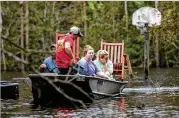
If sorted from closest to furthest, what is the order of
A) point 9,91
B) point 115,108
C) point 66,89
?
1. point 115,108
2. point 66,89
3. point 9,91

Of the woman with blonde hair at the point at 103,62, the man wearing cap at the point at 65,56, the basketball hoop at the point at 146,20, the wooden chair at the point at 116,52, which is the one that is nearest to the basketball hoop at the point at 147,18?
the basketball hoop at the point at 146,20

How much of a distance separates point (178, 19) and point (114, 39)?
29349 mm

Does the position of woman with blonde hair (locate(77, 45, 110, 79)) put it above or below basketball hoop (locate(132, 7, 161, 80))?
below

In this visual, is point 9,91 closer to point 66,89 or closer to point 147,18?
point 66,89

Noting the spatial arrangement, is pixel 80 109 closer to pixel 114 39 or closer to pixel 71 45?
pixel 71 45

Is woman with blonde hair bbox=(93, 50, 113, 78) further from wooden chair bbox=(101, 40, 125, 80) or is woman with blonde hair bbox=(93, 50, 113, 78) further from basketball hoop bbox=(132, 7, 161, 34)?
basketball hoop bbox=(132, 7, 161, 34)

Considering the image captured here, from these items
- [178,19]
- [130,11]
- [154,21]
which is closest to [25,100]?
[178,19]

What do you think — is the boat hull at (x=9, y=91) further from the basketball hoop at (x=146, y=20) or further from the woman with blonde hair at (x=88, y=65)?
the basketball hoop at (x=146, y=20)

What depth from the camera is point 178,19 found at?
24688 mm

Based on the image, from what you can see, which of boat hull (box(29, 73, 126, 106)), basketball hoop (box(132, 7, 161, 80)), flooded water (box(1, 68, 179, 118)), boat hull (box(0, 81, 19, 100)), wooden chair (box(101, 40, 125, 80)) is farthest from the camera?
basketball hoop (box(132, 7, 161, 80))

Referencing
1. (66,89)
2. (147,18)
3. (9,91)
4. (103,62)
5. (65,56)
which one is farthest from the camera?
(147,18)

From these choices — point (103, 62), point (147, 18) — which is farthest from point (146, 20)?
point (103, 62)

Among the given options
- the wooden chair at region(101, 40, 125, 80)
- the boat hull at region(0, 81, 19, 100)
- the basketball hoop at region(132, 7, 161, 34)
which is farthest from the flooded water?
the basketball hoop at region(132, 7, 161, 34)

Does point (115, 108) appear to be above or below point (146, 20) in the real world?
below
